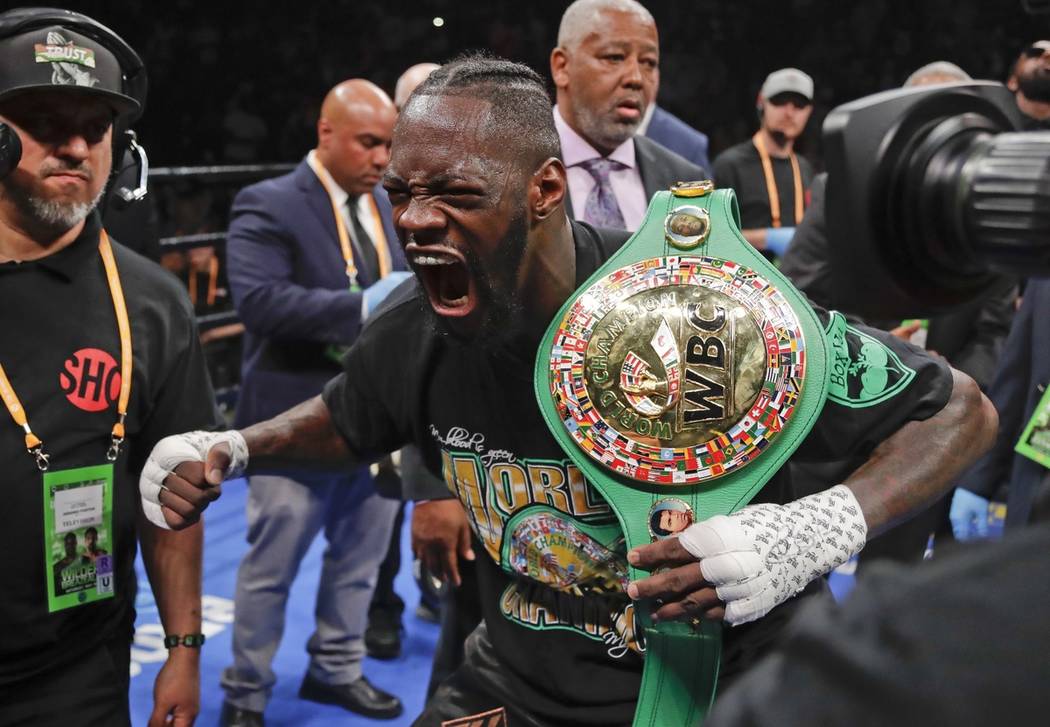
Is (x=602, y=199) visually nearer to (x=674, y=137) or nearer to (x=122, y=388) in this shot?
(x=674, y=137)

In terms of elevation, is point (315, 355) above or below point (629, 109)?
below

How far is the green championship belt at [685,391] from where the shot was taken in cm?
129

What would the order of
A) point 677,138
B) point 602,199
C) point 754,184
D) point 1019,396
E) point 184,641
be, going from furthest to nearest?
point 754,184, point 677,138, point 602,199, point 1019,396, point 184,641

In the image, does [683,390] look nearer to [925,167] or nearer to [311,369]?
[925,167]

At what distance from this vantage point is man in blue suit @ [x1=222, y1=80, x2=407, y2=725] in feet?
9.57

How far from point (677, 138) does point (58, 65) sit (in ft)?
7.13

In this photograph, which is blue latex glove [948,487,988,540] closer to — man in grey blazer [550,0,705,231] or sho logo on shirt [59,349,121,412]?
man in grey blazer [550,0,705,231]

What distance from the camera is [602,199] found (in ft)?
8.68

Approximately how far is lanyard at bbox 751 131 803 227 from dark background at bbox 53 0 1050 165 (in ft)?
7.66

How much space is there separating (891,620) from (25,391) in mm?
1508

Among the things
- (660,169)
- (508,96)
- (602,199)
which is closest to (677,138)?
(660,169)

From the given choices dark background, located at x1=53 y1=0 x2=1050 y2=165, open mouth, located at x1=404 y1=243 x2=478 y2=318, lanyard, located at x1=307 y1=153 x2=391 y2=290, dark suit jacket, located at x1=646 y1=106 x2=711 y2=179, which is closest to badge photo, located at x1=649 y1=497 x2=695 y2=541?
open mouth, located at x1=404 y1=243 x2=478 y2=318

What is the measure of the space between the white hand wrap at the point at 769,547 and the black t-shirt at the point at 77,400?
3.11 feet

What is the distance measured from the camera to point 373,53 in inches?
309
